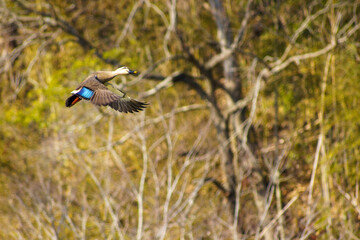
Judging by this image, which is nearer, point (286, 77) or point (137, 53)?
point (286, 77)

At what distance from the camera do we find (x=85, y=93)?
477 cm

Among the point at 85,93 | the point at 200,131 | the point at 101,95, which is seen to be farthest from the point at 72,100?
A: the point at 200,131

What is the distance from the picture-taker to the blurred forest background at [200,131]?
35.5 feet

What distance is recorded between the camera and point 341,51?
11.9m

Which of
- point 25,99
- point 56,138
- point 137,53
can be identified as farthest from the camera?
point 25,99

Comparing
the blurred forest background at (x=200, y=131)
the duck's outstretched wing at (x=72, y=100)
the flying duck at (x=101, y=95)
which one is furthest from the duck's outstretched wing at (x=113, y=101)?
the blurred forest background at (x=200, y=131)

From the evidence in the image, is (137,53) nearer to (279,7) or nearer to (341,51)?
(279,7)

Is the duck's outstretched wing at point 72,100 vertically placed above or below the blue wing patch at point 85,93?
below

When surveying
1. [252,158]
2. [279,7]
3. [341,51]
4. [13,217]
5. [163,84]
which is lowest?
[13,217]

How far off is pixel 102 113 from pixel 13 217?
276 centimetres

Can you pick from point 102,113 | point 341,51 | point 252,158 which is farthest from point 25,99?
point 341,51

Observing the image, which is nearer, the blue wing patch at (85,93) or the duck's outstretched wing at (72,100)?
the blue wing patch at (85,93)

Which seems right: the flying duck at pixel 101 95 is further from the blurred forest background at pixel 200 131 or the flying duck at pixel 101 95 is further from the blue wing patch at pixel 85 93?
the blurred forest background at pixel 200 131

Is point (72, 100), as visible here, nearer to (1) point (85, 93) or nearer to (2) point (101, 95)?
(1) point (85, 93)
